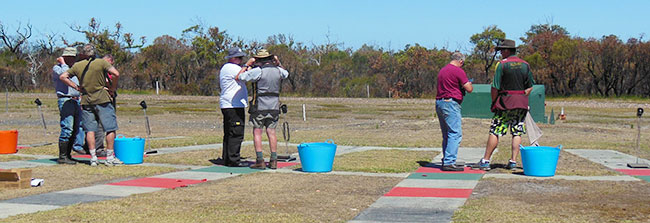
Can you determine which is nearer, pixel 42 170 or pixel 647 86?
pixel 42 170

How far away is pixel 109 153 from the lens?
1109 cm

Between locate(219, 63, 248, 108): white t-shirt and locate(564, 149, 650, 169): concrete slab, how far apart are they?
5.30m

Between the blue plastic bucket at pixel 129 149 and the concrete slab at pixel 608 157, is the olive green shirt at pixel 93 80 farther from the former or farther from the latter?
the concrete slab at pixel 608 157

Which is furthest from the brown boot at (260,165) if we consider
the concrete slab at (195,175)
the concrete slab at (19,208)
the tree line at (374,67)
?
the tree line at (374,67)

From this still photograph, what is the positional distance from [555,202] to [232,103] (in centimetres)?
506

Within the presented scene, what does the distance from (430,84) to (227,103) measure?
43079 mm

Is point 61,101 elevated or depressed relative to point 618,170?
elevated

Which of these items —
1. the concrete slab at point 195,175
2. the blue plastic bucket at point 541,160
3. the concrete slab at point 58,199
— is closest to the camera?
the concrete slab at point 58,199

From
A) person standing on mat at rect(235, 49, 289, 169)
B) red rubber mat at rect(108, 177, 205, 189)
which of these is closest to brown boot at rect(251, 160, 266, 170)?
person standing on mat at rect(235, 49, 289, 169)

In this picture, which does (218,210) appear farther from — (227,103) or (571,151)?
(571,151)

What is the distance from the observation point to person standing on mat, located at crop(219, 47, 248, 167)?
11.1 meters

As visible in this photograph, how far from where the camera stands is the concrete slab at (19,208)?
721 cm

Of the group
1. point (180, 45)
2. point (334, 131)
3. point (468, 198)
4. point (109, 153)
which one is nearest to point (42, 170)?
point (109, 153)

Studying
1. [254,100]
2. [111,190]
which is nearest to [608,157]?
[254,100]
